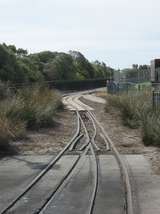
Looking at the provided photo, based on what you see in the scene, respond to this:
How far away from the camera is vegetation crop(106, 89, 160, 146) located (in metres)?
17.6

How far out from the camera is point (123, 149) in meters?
17.0

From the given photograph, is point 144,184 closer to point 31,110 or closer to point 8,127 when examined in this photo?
point 8,127

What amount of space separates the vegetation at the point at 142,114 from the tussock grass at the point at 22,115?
128 inches

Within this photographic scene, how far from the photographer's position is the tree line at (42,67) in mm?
51844

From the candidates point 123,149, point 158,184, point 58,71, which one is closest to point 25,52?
point 58,71

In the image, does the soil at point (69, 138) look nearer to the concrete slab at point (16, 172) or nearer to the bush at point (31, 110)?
the bush at point (31, 110)

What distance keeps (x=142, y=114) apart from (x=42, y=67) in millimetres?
58189

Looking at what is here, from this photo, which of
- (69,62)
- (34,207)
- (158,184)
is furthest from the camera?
(69,62)

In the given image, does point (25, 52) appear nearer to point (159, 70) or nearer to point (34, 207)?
point (159, 70)

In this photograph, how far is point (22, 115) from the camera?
2206 cm

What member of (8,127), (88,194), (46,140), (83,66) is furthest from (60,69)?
(88,194)

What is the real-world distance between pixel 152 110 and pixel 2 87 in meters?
8.12

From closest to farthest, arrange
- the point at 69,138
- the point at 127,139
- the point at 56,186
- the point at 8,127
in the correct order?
the point at 56,186, the point at 8,127, the point at 127,139, the point at 69,138

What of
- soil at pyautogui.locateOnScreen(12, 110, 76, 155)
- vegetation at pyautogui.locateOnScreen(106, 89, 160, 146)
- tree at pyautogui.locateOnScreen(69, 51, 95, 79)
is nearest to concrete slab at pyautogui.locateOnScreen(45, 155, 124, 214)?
soil at pyautogui.locateOnScreen(12, 110, 76, 155)
